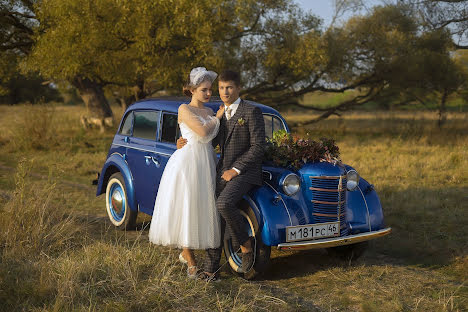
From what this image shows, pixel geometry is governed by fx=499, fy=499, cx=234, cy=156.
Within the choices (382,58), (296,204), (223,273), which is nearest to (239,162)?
(296,204)

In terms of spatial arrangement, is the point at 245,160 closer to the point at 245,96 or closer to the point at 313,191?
the point at 313,191

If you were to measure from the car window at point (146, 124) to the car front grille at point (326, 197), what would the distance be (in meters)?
2.40

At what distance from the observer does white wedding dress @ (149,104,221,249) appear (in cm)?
469

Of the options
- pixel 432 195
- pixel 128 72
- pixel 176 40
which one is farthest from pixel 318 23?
pixel 432 195

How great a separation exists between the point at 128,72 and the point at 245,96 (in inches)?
175

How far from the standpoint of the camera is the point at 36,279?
439cm

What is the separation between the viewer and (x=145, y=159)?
251 inches

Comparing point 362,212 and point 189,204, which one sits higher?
point 189,204

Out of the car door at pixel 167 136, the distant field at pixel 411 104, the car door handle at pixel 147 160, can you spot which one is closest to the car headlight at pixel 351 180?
the car door at pixel 167 136

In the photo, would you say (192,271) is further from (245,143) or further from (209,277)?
(245,143)

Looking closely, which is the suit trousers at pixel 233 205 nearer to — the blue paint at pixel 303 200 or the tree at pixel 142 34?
the blue paint at pixel 303 200

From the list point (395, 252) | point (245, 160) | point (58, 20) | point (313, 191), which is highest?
point (58, 20)

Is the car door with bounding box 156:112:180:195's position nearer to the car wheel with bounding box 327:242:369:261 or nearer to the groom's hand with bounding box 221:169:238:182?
the groom's hand with bounding box 221:169:238:182

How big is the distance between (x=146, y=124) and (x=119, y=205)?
1.25m
